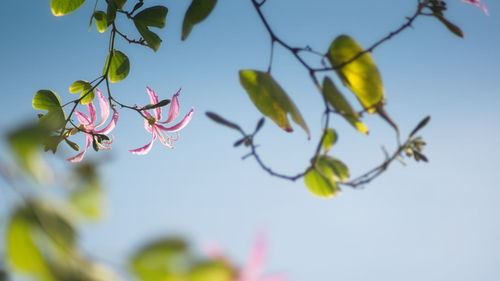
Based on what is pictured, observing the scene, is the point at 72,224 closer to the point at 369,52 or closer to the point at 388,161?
the point at 369,52

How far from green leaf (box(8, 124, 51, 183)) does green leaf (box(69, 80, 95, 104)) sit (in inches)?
43.9

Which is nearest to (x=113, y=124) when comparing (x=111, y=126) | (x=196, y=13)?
(x=111, y=126)

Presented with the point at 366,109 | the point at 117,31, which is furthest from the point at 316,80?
the point at 117,31

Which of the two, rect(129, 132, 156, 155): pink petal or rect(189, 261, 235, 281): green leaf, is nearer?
rect(189, 261, 235, 281): green leaf

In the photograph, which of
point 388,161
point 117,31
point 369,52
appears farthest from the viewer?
point 117,31

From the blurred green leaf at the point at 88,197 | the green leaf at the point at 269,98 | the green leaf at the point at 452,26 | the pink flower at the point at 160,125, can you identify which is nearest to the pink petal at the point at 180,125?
the pink flower at the point at 160,125

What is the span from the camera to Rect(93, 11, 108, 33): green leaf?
1.28 m

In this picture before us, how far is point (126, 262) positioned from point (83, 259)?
0.03m

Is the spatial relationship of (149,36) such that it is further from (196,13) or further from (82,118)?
Result: (196,13)

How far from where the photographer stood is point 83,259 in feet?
0.90

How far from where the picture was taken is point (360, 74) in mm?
694

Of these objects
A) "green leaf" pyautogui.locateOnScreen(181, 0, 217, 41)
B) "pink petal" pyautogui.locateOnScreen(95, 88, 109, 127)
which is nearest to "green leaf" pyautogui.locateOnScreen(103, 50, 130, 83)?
"pink petal" pyautogui.locateOnScreen(95, 88, 109, 127)

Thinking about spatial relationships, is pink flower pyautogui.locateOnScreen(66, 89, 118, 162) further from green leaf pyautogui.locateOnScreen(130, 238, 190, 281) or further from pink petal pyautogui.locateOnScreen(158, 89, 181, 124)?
green leaf pyautogui.locateOnScreen(130, 238, 190, 281)

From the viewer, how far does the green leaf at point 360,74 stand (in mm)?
688
